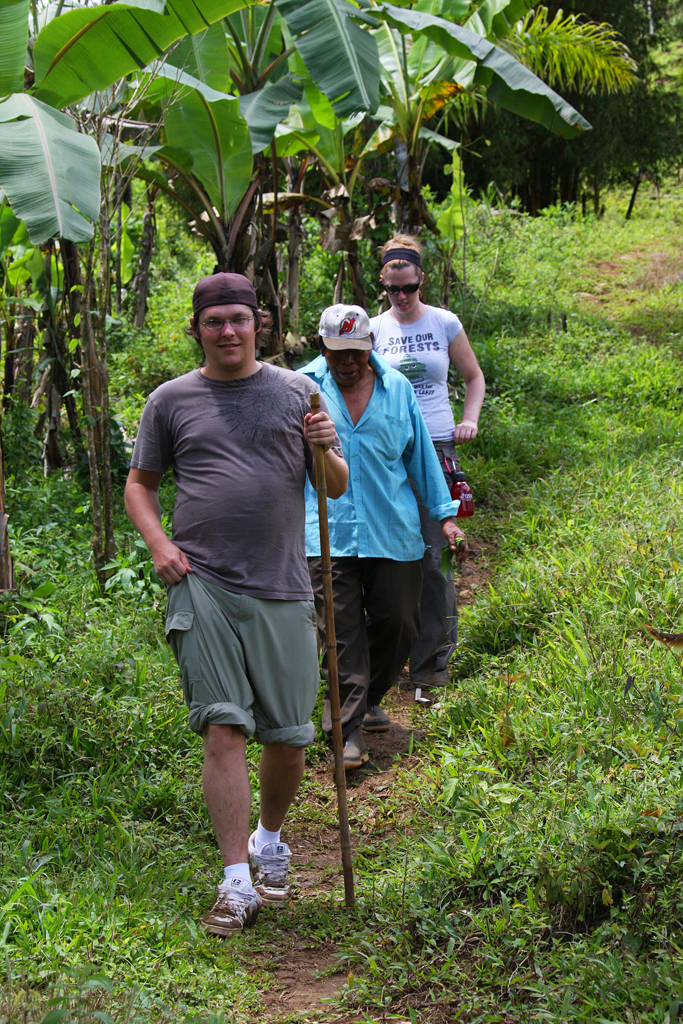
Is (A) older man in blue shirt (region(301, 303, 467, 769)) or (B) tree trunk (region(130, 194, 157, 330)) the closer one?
(A) older man in blue shirt (region(301, 303, 467, 769))

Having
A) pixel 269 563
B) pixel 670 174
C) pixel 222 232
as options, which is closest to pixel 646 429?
pixel 222 232

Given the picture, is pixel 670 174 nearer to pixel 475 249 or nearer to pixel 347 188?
pixel 475 249

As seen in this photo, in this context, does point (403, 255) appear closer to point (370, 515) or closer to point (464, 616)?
point (370, 515)

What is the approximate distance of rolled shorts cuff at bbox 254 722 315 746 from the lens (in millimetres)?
3463

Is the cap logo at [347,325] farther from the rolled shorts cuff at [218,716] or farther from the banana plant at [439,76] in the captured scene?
the banana plant at [439,76]

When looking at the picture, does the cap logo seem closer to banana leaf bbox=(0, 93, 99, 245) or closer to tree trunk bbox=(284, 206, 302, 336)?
banana leaf bbox=(0, 93, 99, 245)

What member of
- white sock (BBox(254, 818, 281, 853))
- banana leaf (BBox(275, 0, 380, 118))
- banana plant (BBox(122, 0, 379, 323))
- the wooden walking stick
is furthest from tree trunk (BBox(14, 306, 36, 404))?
white sock (BBox(254, 818, 281, 853))

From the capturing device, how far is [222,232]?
6.66m

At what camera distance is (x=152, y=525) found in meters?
3.48

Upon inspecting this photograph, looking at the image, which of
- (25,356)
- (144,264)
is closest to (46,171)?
(25,356)

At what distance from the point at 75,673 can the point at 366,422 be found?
186cm

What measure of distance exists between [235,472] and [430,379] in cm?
218

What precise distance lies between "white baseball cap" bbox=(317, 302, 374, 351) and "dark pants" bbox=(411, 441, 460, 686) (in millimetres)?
1087

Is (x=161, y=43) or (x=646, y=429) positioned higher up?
(x=161, y=43)
